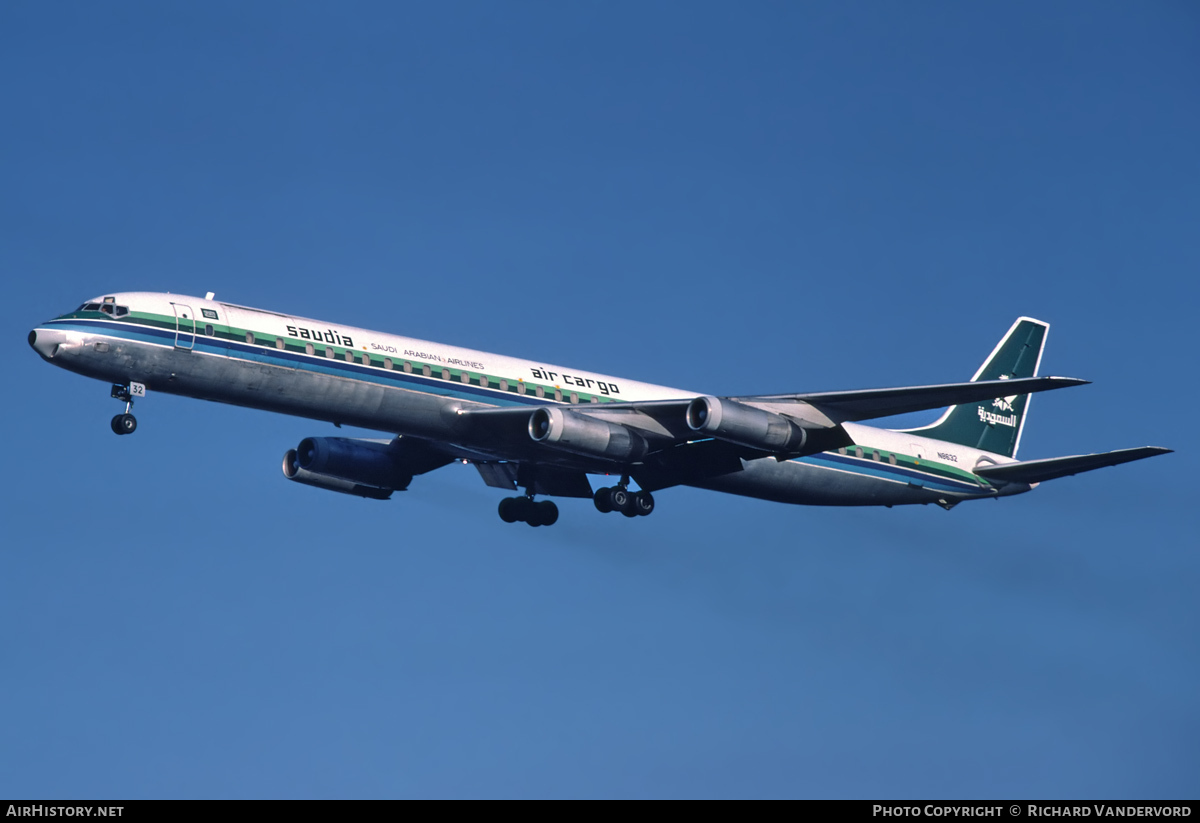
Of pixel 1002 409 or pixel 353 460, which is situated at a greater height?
pixel 1002 409

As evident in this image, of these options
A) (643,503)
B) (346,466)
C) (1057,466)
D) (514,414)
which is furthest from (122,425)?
(1057,466)

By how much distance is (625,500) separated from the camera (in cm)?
5125

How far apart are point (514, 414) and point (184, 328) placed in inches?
402

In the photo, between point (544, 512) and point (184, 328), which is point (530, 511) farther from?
point (184, 328)

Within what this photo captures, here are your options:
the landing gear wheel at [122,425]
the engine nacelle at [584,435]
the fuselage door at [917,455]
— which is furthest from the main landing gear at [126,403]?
the fuselage door at [917,455]

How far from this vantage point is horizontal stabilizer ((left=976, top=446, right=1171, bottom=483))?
46.9 metres

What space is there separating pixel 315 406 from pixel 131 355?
18.2ft

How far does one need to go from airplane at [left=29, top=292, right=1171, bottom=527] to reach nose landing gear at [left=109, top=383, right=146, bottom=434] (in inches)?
1.7

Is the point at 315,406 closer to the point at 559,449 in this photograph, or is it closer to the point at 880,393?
the point at 559,449

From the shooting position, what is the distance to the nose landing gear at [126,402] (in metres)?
44.5

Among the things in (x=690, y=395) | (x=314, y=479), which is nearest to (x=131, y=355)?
(x=314, y=479)

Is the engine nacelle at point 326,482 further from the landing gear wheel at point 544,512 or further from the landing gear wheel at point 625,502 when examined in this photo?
the landing gear wheel at point 625,502

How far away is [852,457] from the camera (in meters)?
55.3

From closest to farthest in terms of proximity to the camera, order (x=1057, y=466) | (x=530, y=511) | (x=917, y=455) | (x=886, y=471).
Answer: (x=1057, y=466), (x=530, y=511), (x=886, y=471), (x=917, y=455)
